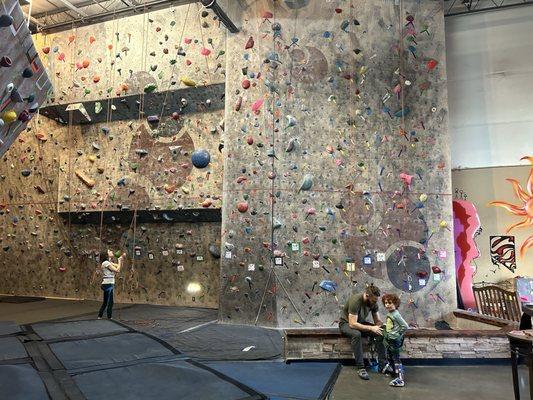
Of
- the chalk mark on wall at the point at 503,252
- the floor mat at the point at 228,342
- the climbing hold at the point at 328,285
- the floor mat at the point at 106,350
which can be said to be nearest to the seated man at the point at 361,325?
the floor mat at the point at 228,342

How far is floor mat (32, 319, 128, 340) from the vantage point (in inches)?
184

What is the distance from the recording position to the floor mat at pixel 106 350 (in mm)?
3631

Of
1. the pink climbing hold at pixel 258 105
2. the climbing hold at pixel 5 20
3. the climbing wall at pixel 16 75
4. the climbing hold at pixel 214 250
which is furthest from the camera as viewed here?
the climbing hold at pixel 214 250

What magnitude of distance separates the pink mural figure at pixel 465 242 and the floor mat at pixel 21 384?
21.0ft

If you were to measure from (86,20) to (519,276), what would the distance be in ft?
32.0

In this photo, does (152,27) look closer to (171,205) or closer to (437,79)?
(171,205)

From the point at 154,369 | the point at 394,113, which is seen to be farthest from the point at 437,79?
the point at 154,369

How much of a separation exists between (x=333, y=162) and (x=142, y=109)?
401cm

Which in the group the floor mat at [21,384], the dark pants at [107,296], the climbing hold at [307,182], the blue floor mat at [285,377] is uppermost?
the climbing hold at [307,182]

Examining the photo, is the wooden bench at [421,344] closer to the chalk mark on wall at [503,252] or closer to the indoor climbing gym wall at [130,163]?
the chalk mark on wall at [503,252]

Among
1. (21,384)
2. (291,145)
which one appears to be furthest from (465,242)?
(21,384)

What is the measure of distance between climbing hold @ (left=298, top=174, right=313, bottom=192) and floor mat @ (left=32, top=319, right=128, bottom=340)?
3.07 m

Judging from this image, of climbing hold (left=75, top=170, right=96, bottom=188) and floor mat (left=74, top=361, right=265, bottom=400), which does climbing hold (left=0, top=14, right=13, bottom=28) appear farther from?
climbing hold (left=75, top=170, right=96, bottom=188)

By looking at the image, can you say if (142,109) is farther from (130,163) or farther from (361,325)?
(361,325)
